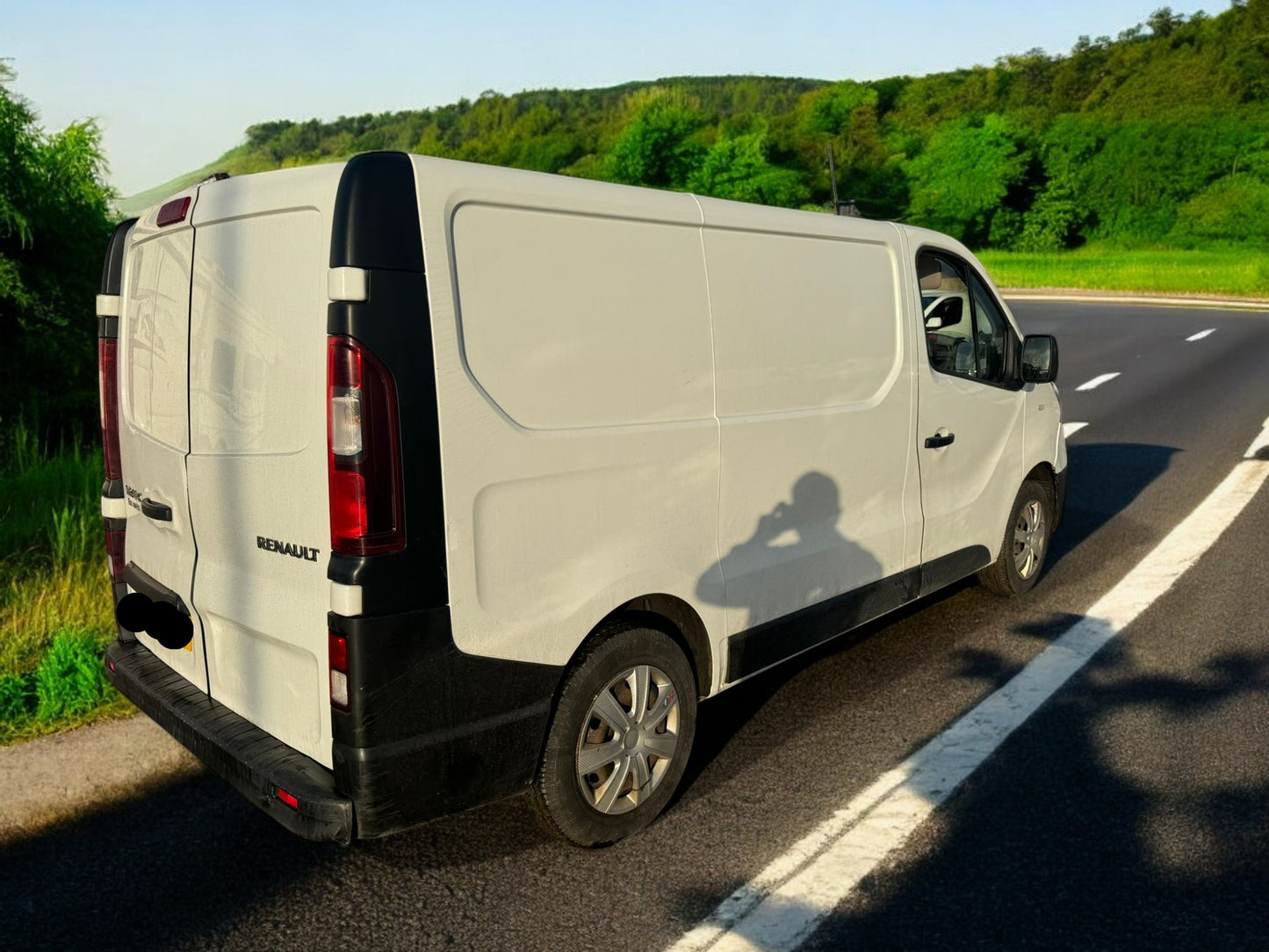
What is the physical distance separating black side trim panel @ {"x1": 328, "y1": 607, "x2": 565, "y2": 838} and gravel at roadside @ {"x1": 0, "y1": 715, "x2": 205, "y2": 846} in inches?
54.7

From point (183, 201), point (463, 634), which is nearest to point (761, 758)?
point (463, 634)

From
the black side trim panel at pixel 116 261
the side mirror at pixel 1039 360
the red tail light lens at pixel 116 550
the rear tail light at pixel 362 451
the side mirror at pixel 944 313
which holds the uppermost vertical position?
the black side trim panel at pixel 116 261

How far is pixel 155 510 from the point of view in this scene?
3770 millimetres

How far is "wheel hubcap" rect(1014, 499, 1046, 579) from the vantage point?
612cm

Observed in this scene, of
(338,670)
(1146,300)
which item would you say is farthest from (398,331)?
(1146,300)

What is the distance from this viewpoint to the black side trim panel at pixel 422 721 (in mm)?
2996

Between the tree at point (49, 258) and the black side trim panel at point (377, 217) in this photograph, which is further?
the tree at point (49, 258)

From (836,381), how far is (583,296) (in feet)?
4.61

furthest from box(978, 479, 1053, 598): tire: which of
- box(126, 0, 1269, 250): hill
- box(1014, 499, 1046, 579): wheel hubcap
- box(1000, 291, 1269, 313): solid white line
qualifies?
box(126, 0, 1269, 250): hill

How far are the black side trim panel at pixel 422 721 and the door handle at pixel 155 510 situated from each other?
103cm

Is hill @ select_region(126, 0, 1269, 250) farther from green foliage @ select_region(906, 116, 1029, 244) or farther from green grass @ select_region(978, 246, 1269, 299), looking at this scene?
green grass @ select_region(978, 246, 1269, 299)

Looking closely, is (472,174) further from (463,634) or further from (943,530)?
(943,530)

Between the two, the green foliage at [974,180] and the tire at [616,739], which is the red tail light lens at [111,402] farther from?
the green foliage at [974,180]

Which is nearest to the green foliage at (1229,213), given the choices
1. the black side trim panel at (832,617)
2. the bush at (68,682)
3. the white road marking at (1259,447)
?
the white road marking at (1259,447)
